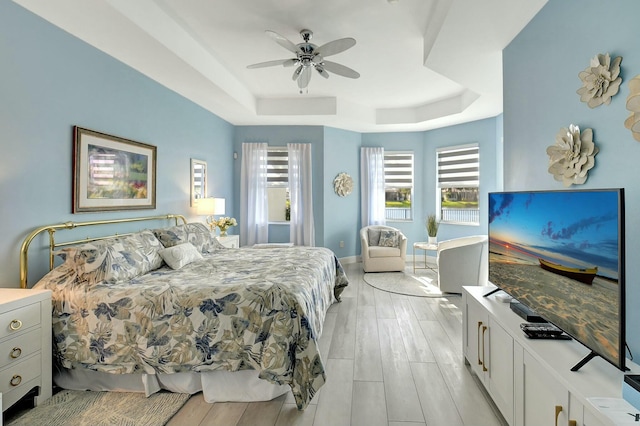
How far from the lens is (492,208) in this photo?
242 centimetres

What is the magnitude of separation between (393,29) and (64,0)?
2.69 meters

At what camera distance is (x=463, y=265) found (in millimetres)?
4699

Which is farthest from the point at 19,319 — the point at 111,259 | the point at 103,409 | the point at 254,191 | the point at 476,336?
the point at 254,191

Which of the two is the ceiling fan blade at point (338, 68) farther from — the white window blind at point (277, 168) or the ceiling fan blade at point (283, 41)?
the white window blind at point (277, 168)

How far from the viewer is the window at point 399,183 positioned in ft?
23.2

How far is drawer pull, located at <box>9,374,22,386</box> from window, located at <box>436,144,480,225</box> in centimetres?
630

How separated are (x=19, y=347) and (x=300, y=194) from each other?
4707mm

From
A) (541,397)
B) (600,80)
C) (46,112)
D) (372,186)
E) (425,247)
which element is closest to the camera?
(541,397)

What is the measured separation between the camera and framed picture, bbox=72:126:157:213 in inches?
113

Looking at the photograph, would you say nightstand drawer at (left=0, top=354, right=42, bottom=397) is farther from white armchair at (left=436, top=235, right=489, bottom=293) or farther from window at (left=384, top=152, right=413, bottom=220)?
window at (left=384, top=152, right=413, bottom=220)

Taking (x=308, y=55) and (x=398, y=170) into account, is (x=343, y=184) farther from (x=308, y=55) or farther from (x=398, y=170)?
(x=308, y=55)

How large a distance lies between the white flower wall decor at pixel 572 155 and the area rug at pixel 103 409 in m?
2.84

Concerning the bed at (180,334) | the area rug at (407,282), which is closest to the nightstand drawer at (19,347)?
the bed at (180,334)

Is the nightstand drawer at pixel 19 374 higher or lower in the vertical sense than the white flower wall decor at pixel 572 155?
lower
